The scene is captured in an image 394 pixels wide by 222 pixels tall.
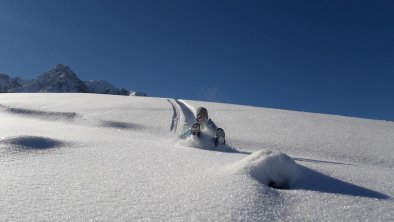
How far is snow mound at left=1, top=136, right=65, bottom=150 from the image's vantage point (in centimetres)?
444

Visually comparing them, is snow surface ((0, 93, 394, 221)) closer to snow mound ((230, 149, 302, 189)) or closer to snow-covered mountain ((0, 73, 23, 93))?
snow mound ((230, 149, 302, 189))

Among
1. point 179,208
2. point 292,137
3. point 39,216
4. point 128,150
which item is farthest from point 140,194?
point 292,137

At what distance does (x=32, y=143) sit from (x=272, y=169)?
9.68 ft

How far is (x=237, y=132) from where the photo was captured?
839 cm

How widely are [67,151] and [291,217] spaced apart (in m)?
2.98

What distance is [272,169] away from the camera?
3.30 m

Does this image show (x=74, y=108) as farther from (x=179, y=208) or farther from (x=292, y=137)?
(x=179, y=208)

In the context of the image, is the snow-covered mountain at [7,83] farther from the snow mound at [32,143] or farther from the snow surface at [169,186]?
the snow surface at [169,186]

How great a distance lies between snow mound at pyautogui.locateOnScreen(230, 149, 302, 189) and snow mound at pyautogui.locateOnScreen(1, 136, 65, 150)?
98.5 inches

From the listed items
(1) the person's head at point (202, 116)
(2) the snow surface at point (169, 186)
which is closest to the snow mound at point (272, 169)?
(2) the snow surface at point (169, 186)

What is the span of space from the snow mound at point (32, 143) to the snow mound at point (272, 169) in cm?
250

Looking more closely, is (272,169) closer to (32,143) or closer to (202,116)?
(32,143)

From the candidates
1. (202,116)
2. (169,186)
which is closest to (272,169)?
(169,186)

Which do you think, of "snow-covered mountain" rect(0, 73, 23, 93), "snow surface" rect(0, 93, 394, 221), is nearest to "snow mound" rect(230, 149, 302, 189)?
"snow surface" rect(0, 93, 394, 221)
